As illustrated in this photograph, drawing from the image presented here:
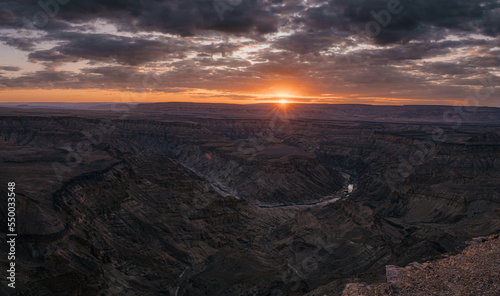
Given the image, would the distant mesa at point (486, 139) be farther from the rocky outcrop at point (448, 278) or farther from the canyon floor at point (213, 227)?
the rocky outcrop at point (448, 278)

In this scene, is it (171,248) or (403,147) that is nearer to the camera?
(171,248)

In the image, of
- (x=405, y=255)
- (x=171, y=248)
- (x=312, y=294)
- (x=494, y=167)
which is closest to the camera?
(x=312, y=294)

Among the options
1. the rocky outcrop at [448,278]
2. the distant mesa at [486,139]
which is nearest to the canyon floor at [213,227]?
the distant mesa at [486,139]

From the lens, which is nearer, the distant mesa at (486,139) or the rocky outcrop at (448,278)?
the rocky outcrop at (448,278)

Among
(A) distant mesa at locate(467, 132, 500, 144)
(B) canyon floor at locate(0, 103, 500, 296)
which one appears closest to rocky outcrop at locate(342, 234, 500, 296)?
(B) canyon floor at locate(0, 103, 500, 296)

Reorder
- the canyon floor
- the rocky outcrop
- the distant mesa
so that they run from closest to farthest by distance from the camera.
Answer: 1. the rocky outcrop
2. the canyon floor
3. the distant mesa

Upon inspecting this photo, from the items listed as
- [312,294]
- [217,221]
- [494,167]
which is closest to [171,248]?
[217,221]

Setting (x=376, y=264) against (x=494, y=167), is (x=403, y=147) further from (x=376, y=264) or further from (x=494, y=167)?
(x=376, y=264)

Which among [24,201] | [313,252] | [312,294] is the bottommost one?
[313,252]

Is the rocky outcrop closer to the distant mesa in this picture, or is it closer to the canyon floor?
the canyon floor

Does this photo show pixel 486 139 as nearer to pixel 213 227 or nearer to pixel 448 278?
pixel 213 227

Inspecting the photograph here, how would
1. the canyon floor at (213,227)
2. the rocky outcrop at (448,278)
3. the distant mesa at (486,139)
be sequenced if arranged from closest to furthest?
the rocky outcrop at (448,278)
the canyon floor at (213,227)
the distant mesa at (486,139)
